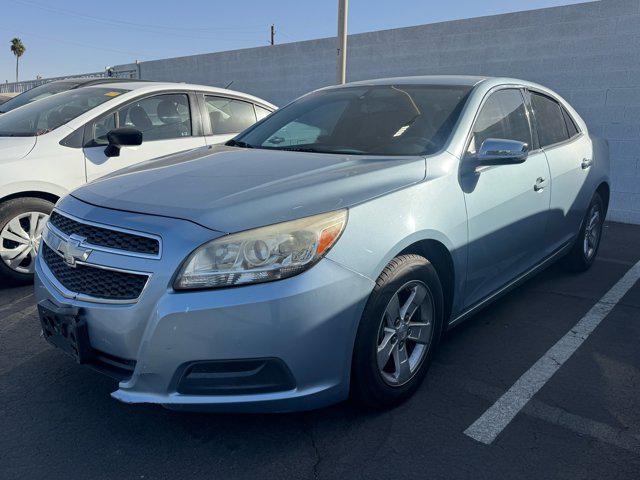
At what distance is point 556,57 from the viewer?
8133 millimetres

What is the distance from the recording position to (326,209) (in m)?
2.32

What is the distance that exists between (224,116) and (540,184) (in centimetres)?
316

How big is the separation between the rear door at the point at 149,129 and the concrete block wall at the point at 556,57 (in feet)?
17.8

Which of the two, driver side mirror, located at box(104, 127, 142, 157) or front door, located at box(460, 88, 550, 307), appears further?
driver side mirror, located at box(104, 127, 142, 157)

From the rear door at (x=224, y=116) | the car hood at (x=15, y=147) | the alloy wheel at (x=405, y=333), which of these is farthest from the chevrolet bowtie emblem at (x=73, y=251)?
the rear door at (x=224, y=116)

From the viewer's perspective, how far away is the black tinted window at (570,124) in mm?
4523

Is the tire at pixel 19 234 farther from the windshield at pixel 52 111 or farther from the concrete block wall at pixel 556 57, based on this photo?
the concrete block wall at pixel 556 57

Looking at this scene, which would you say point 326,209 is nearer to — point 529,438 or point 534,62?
point 529,438

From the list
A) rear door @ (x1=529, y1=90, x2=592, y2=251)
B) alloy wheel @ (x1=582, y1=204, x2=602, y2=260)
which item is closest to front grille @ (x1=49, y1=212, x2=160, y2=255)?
rear door @ (x1=529, y1=90, x2=592, y2=251)

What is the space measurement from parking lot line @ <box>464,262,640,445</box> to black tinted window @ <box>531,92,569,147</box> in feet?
4.12

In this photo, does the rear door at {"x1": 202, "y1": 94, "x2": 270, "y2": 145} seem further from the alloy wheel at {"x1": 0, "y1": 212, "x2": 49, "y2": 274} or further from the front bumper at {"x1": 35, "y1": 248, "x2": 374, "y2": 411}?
the front bumper at {"x1": 35, "y1": 248, "x2": 374, "y2": 411}

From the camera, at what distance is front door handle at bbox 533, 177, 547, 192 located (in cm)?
363

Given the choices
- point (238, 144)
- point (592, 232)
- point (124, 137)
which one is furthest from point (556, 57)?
point (124, 137)

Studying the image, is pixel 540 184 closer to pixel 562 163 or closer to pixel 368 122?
pixel 562 163
